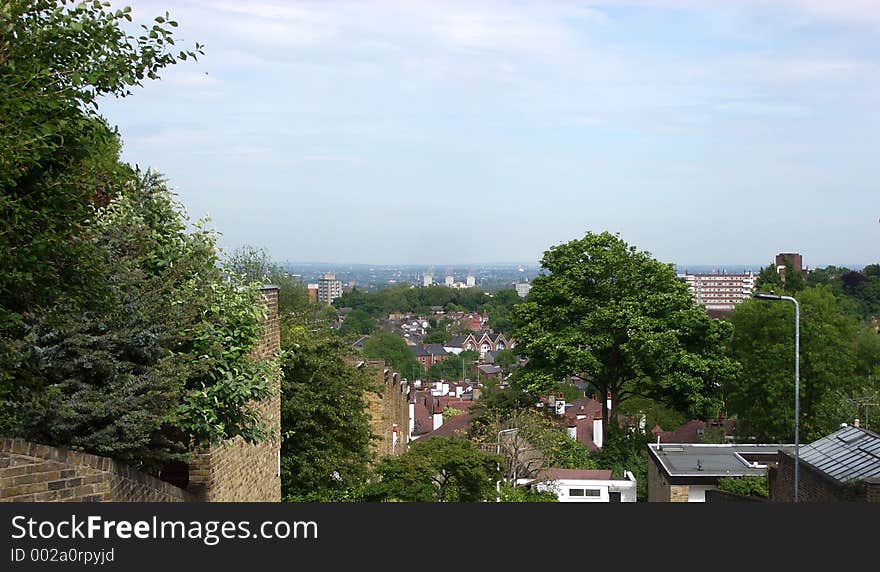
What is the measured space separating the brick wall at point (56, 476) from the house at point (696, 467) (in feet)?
69.4

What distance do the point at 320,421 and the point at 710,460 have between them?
15.1 metres

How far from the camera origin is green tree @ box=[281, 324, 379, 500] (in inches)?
770

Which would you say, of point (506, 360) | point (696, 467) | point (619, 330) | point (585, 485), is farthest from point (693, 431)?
point (506, 360)

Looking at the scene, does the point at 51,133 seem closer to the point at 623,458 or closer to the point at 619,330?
the point at 619,330

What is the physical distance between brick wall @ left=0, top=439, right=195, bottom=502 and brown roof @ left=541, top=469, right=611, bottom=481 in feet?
66.4

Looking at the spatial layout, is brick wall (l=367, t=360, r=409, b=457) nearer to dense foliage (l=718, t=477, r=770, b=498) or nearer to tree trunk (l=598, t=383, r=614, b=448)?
tree trunk (l=598, t=383, r=614, b=448)

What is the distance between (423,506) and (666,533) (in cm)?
153

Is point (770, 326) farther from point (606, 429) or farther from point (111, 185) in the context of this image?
point (111, 185)

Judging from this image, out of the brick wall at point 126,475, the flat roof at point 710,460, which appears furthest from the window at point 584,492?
the brick wall at point 126,475

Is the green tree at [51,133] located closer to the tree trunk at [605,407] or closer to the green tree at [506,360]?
the tree trunk at [605,407]

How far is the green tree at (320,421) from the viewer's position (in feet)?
64.1

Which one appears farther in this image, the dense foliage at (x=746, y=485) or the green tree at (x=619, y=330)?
the green tree at (x=619, y=330)

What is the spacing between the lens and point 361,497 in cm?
1900

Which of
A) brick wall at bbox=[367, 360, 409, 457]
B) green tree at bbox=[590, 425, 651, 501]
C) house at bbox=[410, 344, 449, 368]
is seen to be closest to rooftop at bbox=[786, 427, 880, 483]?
brick wall at bbox=[367, 360, 409, 457]
